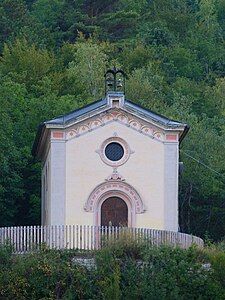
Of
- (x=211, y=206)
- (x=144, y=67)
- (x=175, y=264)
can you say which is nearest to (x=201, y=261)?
(x=175, y=264)

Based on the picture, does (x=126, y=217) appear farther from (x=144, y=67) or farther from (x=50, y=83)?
(x=144, y=67)

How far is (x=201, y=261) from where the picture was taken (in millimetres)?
44938

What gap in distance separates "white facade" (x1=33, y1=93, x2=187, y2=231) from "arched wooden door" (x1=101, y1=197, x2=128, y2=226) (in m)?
0.06

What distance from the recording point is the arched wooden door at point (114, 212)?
166 feet

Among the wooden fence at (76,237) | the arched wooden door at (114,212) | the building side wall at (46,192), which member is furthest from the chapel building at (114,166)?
the wooden fence at (76,237)

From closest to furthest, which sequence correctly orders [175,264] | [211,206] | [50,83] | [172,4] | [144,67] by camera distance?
1. [175,264]
2. [211,206]
3. [50,83]
4. [144,67]
5. [172,4]

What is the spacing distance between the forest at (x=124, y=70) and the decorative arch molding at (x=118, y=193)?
8.51 meters

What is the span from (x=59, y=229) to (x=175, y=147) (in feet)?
19.8

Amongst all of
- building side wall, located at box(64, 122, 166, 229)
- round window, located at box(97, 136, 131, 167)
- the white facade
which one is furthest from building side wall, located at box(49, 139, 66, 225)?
round window, located at box(97, 136, 131, 167)

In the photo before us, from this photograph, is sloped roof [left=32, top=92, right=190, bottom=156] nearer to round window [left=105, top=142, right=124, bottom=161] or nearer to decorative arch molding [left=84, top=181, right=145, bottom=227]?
round window [left=105, top=142, right=124, bottom=161]

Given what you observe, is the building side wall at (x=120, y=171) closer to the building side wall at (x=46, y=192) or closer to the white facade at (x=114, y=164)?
the white facade at (x=114, y=164)

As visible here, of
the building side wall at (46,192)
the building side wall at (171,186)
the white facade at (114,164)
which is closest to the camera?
the building side wall at (171,186)

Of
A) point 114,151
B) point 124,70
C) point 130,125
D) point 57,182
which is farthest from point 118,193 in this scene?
point 124,70

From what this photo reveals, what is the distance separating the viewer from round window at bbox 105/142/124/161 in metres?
50.3
